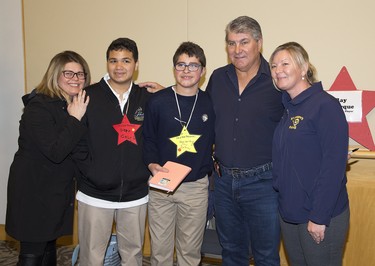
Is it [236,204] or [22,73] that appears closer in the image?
[236,204]

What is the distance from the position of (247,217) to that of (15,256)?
2.40m

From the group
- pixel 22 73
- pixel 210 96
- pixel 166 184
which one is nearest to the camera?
pixel 166 184

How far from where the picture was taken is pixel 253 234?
7.66 feet

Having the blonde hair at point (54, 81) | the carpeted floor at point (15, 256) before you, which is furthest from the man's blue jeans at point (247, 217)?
the blonde hair at point (54, 81)

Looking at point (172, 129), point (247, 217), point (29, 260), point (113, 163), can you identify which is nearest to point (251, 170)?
point (247, 217)

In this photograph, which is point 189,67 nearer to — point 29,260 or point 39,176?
point 39,176

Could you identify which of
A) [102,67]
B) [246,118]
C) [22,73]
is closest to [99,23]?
[102,67]

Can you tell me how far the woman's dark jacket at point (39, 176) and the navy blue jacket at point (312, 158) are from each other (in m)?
1.22

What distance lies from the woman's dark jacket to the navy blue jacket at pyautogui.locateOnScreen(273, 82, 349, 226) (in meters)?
1.22

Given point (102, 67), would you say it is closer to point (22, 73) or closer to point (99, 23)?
point (99, 23)

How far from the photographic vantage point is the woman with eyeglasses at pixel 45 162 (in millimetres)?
2246

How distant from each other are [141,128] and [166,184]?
0.44 m

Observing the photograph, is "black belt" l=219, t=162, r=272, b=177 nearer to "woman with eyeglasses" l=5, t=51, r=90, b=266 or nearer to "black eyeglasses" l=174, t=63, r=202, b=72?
"black eyeglasses" l=174, t=63, r=202, b=72

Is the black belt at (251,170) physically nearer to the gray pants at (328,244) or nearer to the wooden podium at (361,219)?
the gray pants at (328,244)
